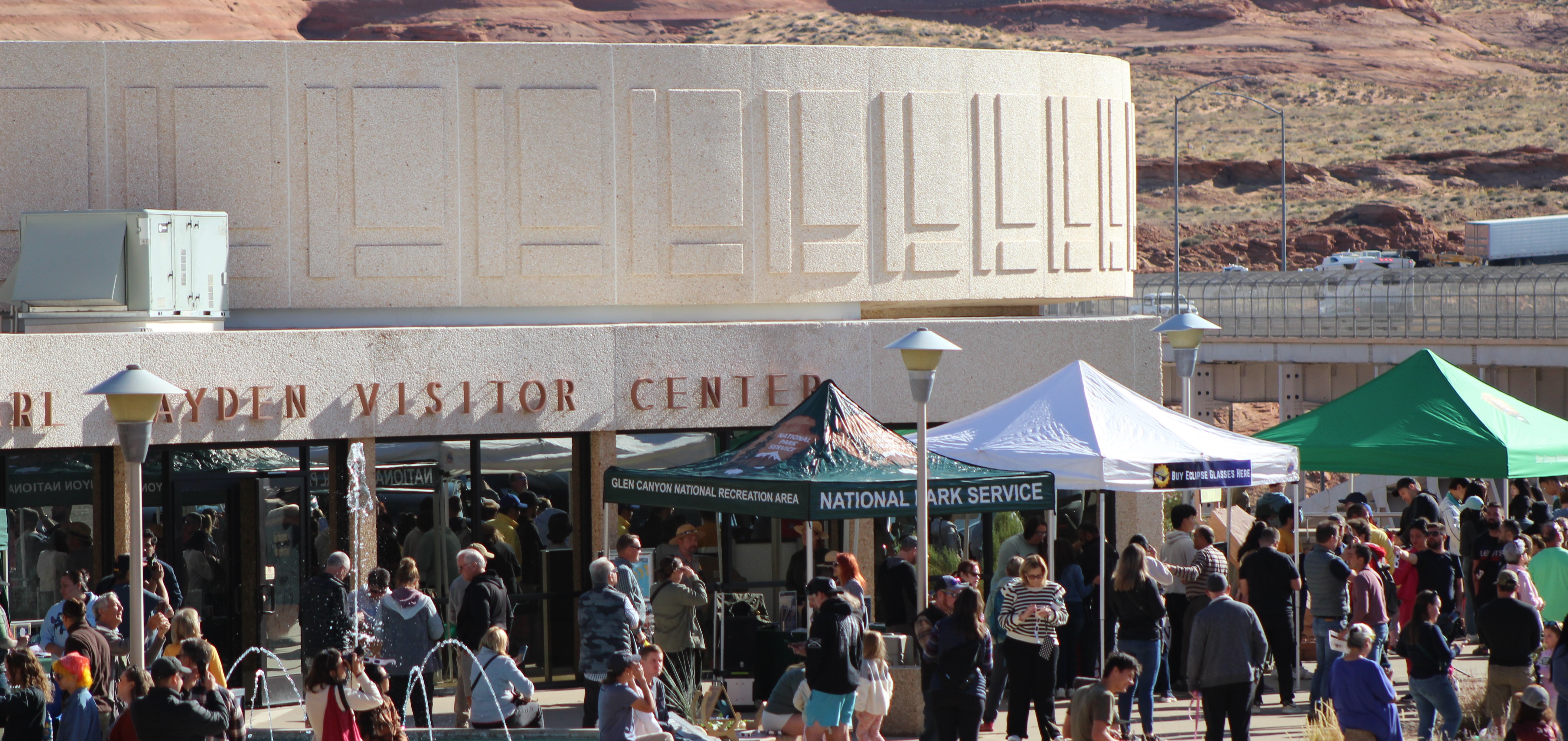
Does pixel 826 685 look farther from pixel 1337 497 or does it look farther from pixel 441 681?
pixel 1337 497

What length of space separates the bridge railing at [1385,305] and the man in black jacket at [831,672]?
876 inches

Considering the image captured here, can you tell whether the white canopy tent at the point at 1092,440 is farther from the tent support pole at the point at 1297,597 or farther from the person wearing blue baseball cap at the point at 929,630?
the person wearing blue baseball cap at the point at 929,630

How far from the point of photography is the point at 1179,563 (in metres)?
13.7

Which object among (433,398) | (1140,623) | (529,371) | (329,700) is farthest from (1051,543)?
(329,700)

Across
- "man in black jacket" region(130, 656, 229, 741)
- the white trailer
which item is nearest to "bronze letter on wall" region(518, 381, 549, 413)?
"man in black jacket" region(130, 656, 229, 741)

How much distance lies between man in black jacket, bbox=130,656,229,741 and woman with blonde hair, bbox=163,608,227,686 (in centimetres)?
118

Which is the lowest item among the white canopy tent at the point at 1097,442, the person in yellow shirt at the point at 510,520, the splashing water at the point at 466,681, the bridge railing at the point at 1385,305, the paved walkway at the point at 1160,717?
the paved walkway at the point at 1160,717

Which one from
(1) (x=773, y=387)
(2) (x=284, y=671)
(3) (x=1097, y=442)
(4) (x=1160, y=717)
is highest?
(1) (x=773, y=387)

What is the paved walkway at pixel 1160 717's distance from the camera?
1235 centimetres

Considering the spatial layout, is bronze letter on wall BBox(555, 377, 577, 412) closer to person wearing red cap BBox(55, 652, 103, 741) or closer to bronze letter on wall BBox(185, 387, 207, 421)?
bronze letter on wall BBox(185, 387, 207, 421)

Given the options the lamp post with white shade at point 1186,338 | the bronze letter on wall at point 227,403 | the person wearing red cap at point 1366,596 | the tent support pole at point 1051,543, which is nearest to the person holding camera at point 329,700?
the bronze letter on wall at point 227,403

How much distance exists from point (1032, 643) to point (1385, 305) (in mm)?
32299

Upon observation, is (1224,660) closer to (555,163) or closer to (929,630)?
(929,630)

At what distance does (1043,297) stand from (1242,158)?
79.8m
